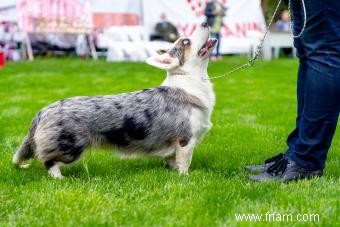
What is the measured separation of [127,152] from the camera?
3.93 metres

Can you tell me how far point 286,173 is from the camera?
3494 millimetres

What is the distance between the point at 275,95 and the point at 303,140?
497 centimetres

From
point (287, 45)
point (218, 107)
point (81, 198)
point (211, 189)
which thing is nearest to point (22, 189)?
point (81, 198)

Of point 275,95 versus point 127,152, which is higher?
point 127,152

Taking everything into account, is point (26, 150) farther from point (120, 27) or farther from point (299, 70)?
point (120, 27)

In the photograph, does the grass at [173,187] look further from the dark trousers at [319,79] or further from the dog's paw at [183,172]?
the dark trousers at [319,79]

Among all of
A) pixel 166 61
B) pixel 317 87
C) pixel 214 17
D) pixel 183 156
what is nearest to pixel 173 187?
pixel 183 156

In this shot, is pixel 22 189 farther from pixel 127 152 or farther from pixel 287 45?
pixel 287 45

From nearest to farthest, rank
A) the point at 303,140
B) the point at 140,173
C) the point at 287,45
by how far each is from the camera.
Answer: the point at 303,140, the point at 140,173, the point at 287,45

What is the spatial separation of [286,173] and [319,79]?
63cm

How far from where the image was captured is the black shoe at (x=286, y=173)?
3.47 metres

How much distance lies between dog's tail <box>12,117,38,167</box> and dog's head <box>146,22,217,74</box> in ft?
3.21

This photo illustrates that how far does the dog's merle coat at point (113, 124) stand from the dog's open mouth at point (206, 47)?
313 mm

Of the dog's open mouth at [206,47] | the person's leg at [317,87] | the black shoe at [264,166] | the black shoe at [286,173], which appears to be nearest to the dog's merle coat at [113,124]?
the dog's open mouth at [206,47]
